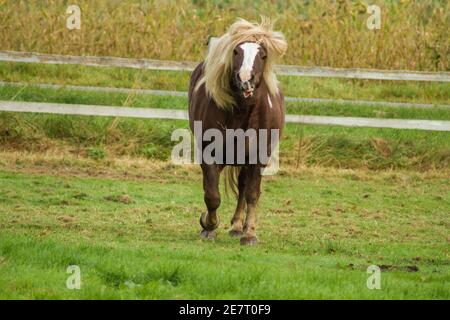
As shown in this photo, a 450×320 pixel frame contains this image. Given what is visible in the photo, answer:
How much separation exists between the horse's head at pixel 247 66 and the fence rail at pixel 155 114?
664cm

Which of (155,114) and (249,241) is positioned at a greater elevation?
(155,114)

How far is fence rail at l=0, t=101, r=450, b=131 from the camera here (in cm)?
1673

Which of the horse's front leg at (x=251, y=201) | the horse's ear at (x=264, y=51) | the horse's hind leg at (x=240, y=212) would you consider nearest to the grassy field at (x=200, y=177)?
the horse's front leg at (x=251, y=201)

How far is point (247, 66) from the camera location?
1002 cm

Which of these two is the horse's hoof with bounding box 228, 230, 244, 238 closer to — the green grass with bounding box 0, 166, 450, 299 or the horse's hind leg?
the horse's hind leg

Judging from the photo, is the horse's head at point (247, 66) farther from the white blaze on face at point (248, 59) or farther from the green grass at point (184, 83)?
the green grass at point (184, 83)

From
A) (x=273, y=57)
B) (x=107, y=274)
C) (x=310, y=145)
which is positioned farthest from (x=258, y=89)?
(x=310, y=145)

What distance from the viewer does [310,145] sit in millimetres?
17297

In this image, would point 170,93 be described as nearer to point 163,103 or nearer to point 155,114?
point 163,103

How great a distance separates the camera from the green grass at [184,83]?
68.5 ft

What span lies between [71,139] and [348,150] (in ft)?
15.8

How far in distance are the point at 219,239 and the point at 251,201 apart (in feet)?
1.99

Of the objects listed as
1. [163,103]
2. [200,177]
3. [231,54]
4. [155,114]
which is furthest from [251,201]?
[163,103]
